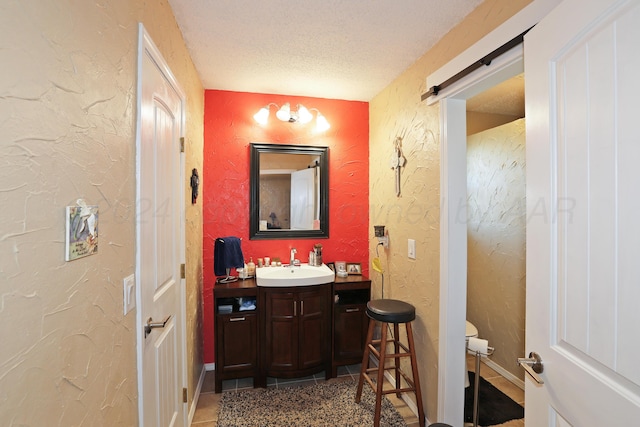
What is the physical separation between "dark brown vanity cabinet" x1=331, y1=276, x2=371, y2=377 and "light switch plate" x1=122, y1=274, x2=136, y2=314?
5.68 feet

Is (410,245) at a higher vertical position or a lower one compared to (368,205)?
lower

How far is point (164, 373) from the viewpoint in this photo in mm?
1533

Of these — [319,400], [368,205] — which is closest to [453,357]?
[319,400]

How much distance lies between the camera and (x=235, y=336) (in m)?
2.43

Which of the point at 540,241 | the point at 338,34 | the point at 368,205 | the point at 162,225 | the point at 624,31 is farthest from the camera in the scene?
the point at 368,205

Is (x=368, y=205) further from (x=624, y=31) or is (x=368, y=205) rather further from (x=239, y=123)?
(x=624, y=31)

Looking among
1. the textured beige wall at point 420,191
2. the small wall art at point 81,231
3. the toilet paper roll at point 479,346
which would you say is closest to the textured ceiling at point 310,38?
the textured beige wall at point 420,191

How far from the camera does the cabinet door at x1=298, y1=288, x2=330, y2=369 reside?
8.20ft

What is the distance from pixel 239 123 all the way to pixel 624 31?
262cm

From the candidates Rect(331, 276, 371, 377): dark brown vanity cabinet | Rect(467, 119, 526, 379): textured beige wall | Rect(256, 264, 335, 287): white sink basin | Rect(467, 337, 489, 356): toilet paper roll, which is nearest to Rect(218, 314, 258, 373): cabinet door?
Rect(256, 264, 335, 287): white sink basin

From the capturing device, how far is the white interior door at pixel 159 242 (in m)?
1.22

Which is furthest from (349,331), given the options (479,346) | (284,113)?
(284,113)

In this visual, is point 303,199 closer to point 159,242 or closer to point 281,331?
point 281,331

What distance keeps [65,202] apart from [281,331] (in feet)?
6.71
